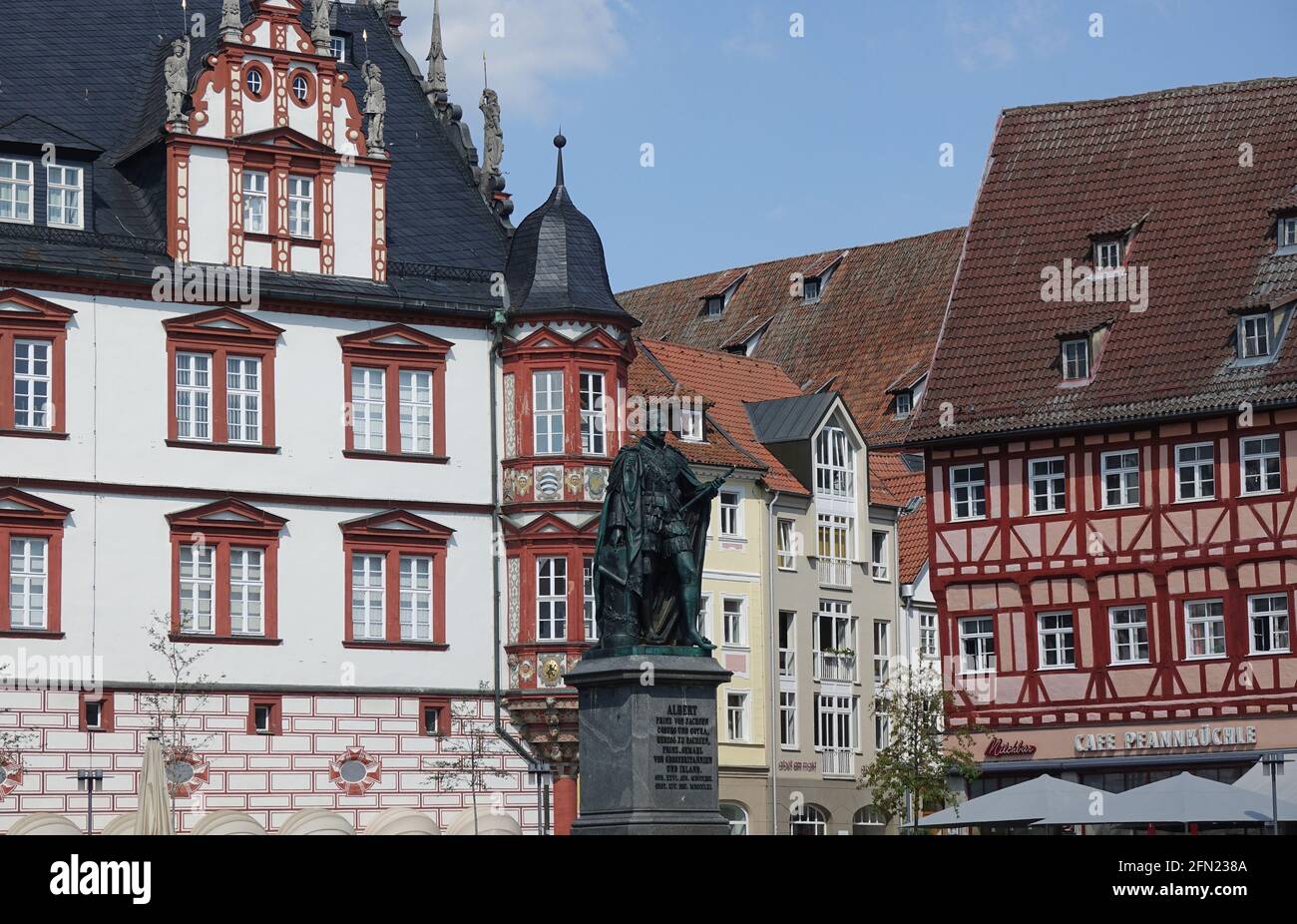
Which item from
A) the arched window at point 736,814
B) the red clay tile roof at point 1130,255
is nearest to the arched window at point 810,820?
the arched window at point 736,814

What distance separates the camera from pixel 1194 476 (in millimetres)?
56062

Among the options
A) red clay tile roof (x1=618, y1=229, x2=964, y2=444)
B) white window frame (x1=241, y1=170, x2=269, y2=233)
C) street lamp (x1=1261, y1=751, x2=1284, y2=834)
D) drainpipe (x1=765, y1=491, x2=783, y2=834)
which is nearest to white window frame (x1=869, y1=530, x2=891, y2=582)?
drainpipe (x1=765, y1=491, x2=783, y2=834)

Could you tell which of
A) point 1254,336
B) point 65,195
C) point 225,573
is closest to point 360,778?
point 225,573

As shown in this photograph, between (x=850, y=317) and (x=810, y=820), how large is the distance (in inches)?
886

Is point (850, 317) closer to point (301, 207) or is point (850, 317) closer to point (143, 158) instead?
point (301, 207)

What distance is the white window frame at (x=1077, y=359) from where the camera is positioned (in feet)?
189

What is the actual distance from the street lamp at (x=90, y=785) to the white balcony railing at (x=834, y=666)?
22.5 m

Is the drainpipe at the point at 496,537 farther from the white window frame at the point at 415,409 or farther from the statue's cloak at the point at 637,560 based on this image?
the statue's cloak at the point at 637,560

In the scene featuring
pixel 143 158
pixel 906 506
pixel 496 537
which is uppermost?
pixel 143 158

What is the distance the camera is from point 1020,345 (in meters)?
58.8
